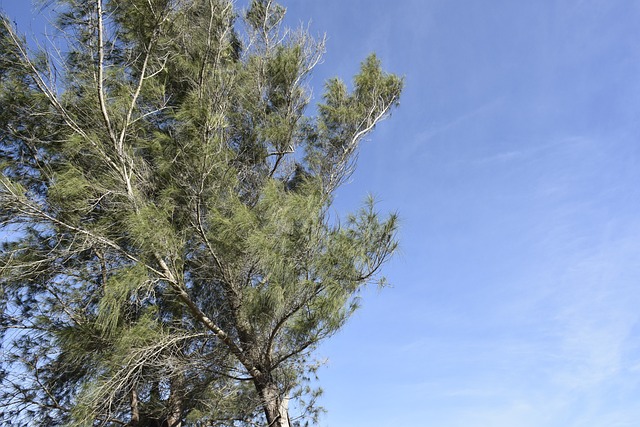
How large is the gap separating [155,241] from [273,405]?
1.71 m

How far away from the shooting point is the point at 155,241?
390 centimetres

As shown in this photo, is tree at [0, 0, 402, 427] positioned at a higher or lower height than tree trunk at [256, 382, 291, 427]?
higher

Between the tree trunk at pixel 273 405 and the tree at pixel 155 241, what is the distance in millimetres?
12

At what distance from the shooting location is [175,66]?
16.7 ft

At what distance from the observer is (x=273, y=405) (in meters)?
4.38

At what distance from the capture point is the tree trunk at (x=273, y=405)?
4.35m

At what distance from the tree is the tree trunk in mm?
12

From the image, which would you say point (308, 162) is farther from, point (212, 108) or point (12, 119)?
point (12, 119)

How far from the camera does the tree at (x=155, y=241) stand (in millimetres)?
4020

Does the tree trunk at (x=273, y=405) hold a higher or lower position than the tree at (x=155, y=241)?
lower

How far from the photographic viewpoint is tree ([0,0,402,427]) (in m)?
4.02

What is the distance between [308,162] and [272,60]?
3.86 ft

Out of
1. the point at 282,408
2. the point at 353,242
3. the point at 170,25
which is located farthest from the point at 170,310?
the point at 170,25

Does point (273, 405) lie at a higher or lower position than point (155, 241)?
lower
